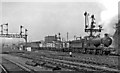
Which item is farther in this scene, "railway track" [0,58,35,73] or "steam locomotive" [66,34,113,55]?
"steam locomotive" [66,34,113,55]

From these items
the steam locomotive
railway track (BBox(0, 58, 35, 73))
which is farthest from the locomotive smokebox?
railway track (BBox(0, 58, 35, 73))

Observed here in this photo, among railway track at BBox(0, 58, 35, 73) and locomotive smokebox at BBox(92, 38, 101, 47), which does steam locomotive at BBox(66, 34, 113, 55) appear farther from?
railway track at BBox(0, 58, 35, 73)

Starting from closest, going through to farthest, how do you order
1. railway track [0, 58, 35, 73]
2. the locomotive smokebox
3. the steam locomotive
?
railway track [0, 58, 35, 73]
the steam locomotive
the locomotive smokebox

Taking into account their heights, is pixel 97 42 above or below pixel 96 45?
above

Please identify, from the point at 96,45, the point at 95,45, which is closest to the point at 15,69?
the point at 96,45

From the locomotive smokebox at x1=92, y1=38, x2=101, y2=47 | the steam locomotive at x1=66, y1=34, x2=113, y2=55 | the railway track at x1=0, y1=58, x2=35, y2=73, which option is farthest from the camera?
the locomotive smokebox at x1=92, y1=38, x2=101, y2=47

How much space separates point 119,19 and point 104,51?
15.3 metres

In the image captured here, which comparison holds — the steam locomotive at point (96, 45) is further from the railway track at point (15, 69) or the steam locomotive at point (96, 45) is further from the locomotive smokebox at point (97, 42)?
the railway track at point (15, 69)

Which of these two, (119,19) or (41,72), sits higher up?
(119,19)

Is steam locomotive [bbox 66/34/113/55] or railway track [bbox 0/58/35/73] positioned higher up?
steam locomotive [bbox 66/34/113/55]

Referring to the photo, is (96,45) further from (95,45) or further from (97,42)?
(97,42)

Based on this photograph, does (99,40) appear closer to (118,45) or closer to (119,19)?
(118,45)

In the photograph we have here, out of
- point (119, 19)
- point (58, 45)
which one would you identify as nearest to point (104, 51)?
point (119, 19)

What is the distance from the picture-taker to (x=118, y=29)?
101 ft
